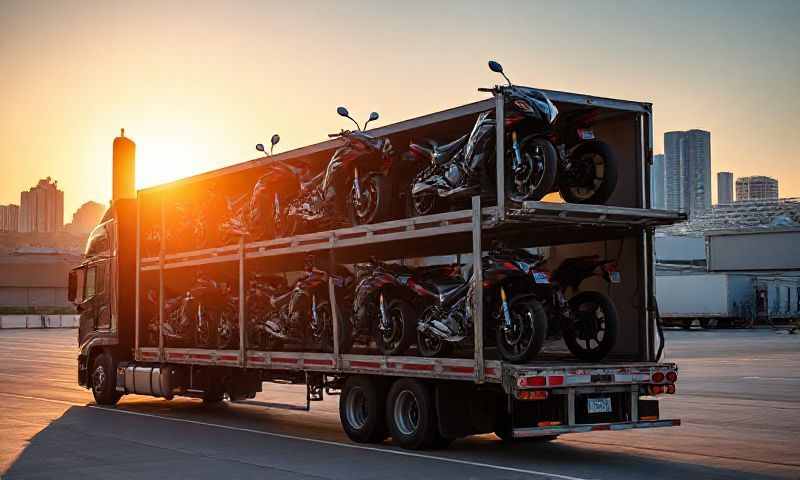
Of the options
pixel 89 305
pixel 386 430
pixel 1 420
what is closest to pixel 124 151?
pixel 89 305

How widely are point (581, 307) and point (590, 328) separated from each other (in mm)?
259

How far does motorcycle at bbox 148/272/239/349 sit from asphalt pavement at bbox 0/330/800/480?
1.17 meters

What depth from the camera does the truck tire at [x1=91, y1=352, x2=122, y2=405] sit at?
750 inches

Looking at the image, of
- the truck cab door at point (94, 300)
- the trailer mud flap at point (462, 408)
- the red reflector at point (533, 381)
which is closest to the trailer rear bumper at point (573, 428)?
the red reflector at point (533, 381)

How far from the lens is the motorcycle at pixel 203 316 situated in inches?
661

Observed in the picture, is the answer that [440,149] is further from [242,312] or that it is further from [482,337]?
[242,312]

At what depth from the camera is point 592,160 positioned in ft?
39.0

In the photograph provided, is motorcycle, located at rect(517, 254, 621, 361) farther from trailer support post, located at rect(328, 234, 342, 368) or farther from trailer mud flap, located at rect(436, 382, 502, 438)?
trailer support post, located at rect(328, 234, 342, 368)

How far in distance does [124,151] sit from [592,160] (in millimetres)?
53741

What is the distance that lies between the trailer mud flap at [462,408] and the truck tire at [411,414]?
0.17 metres

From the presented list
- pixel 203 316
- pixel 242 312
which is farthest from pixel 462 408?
pixel 203 316

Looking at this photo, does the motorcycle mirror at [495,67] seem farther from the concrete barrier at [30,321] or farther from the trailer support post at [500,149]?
the concrete barrier at [30,321]

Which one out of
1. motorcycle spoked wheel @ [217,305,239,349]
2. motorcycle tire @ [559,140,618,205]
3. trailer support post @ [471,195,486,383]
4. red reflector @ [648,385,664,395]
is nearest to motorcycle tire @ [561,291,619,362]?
red reflector @ [648,385,664,395]

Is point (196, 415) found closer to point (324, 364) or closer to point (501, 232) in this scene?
point (324, 364)
